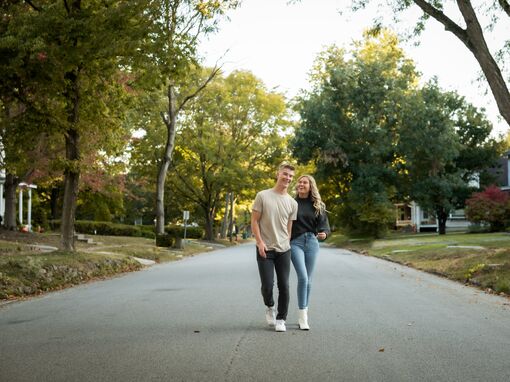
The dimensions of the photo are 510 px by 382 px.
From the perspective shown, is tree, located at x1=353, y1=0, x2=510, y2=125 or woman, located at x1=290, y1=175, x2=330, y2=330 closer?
woman, located at x1=290, y1=175, x2=330, y2=330

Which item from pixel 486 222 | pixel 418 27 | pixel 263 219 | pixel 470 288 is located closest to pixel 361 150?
pixel 486 222

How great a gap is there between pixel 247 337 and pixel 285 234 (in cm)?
134

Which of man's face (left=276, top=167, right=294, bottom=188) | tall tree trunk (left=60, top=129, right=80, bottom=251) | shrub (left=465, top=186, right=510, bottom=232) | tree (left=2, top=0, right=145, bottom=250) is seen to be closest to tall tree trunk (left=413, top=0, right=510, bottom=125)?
tree (left=2, top=0, right=145, bottom=250)

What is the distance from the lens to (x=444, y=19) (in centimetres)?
1534

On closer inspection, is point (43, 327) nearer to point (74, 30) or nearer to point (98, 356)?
point (98, 356)

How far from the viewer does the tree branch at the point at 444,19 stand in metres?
15.1

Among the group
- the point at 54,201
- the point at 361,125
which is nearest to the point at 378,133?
the point at 361,125

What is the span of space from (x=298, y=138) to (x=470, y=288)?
29.3 m

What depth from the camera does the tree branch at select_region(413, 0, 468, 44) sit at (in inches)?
595

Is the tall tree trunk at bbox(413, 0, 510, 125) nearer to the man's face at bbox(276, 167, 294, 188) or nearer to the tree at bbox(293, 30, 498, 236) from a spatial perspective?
the man's face at bbox(276, 167, 294, 188)

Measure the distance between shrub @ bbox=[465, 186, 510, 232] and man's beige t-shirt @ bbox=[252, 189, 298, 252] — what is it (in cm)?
3330

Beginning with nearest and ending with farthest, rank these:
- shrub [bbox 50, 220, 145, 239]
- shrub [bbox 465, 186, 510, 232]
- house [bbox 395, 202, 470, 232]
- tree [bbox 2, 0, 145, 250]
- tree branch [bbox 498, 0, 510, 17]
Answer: tree [bbox 2, 0, 145, 250] → tree branch [bbox 498, 0, 510, 17] → shrub [bbox 465, 186, 510, 232] → shrub [bbox 50, 220, 145, 239] → house [bbox 395, 202, 470, 232]

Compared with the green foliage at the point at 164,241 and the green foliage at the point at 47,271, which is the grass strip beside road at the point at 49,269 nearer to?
the green foliage at the point at 47,271

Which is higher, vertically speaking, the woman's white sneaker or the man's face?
the man's face
